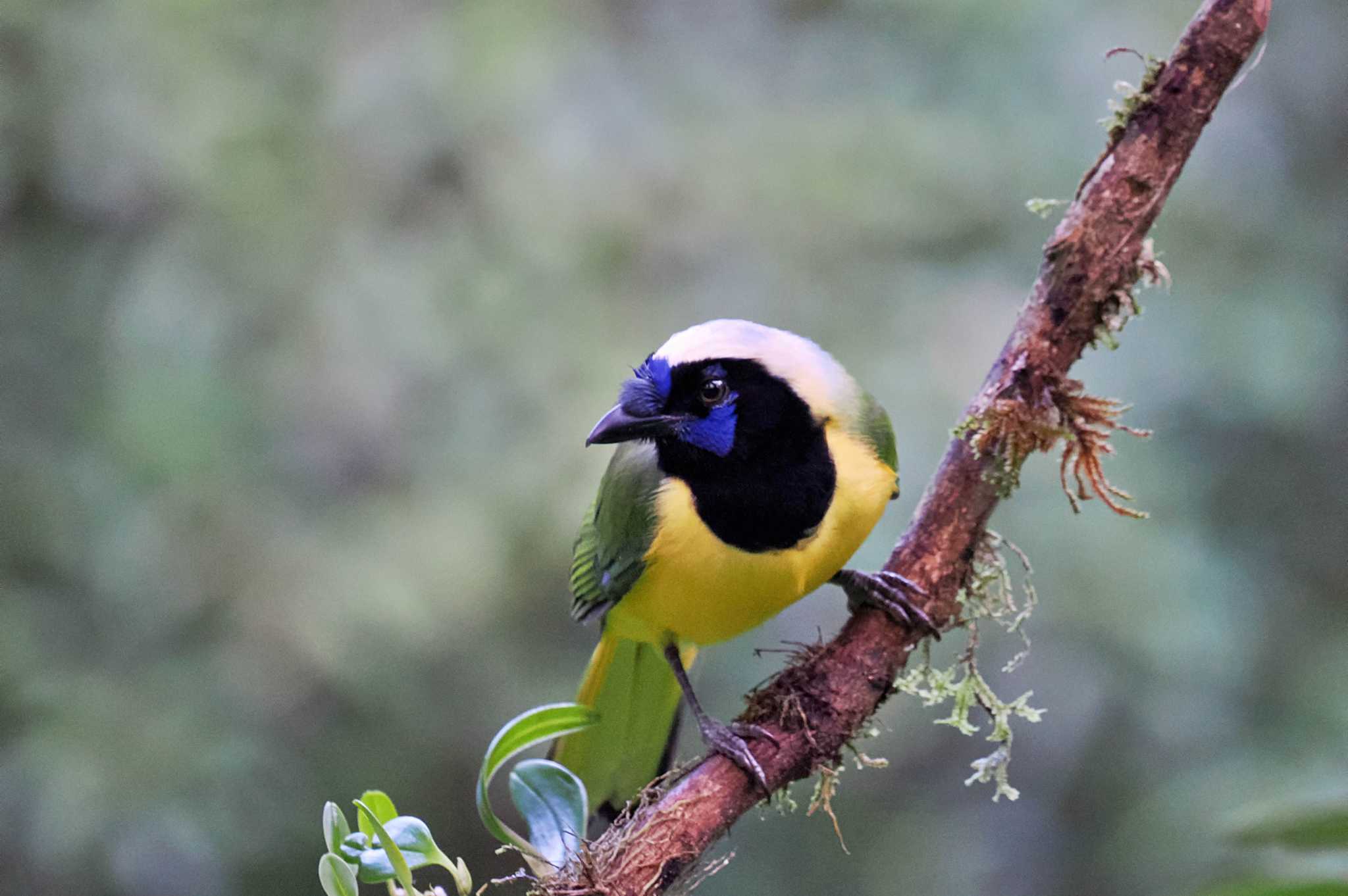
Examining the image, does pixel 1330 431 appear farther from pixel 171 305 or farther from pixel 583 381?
pixel 171 305

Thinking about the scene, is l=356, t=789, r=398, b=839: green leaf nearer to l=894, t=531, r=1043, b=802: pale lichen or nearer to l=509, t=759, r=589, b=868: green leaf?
l=509, t=759, r=589, b=868: green leaf

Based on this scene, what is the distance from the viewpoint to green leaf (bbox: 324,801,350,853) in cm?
A: 146

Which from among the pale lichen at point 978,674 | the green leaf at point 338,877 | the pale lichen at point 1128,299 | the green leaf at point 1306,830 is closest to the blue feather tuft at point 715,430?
the pale lichen at point 978,674

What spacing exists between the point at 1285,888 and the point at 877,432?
136 cm

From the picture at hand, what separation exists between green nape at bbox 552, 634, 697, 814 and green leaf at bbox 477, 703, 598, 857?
0.39 m

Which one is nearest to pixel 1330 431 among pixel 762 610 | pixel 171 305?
pixel 762 610

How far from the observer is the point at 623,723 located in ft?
7.59

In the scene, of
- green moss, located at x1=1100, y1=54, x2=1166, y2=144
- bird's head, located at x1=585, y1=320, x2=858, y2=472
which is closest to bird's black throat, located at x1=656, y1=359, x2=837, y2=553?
bird's head, located at x1=585, y1=320, x2=858, y2=472

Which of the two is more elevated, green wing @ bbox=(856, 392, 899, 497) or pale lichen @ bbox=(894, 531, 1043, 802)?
green wing @ bbox=(856, 392, 899, 497)

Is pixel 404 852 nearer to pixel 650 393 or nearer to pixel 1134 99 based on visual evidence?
pixel 650 393

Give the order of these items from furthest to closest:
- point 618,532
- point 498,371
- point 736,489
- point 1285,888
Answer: point 498,371 < point 618,532 < point 736,489 < point 1285,888

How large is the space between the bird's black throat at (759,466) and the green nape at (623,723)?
41cm

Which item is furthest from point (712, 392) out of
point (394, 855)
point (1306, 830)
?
point (1306, 830)

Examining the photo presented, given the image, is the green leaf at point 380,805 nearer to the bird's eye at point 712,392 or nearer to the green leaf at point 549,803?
the green leaf at point 549,803
